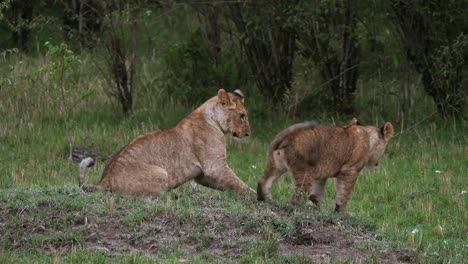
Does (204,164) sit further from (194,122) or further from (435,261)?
(435,261)

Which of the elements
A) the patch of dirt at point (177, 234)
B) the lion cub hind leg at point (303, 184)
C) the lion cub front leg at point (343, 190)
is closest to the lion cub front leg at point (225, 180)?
the lion cub hind leg at point (303, 184)

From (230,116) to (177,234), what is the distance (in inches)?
86.5

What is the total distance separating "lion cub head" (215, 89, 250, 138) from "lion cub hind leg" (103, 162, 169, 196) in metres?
1.04

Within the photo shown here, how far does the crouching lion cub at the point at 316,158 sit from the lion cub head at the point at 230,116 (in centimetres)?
68

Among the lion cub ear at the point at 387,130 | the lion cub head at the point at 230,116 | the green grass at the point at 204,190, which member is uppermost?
the lion cub head at the point at 230,116

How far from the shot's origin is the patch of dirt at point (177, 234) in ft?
27.3

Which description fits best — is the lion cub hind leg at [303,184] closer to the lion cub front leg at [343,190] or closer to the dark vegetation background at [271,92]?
the dark vegetation background at [271,92]

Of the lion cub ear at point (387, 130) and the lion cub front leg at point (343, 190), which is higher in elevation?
the lion cub ear at point (387, 130)

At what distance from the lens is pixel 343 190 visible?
10.1 meters

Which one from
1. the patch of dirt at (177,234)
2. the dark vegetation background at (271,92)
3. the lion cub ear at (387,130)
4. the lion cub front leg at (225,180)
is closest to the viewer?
the patch of dirt at (177,234)

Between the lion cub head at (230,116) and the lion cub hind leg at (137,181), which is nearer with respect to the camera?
the lion cub hind leg at (137,181)

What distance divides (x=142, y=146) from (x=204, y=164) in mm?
610

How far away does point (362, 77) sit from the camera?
18344 mm

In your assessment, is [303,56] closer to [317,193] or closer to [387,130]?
[387,130]
